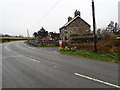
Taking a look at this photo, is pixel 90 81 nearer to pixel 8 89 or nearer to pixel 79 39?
pixel 8 89

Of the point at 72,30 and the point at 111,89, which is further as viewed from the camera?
the point at 72,30

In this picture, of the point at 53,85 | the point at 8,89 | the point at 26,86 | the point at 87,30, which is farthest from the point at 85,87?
the point at 87,30

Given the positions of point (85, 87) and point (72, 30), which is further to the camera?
point (72, 30)

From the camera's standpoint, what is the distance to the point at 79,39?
29.7 meters

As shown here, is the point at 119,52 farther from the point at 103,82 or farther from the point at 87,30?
the point at 87,30

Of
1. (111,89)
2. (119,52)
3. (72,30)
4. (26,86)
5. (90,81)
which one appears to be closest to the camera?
(111,89)

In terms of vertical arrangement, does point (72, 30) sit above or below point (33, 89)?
above

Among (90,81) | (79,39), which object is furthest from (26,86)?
(79,39)

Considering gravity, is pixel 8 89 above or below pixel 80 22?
below

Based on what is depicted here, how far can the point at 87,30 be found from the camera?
46.2 meters

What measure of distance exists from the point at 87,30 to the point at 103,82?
1685 inches

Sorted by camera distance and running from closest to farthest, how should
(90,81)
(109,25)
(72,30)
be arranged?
(90,81) → (72,30) → (109,25)

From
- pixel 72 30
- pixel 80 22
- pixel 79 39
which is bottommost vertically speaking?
pixel 79 39

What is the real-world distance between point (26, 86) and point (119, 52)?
11607 mm
